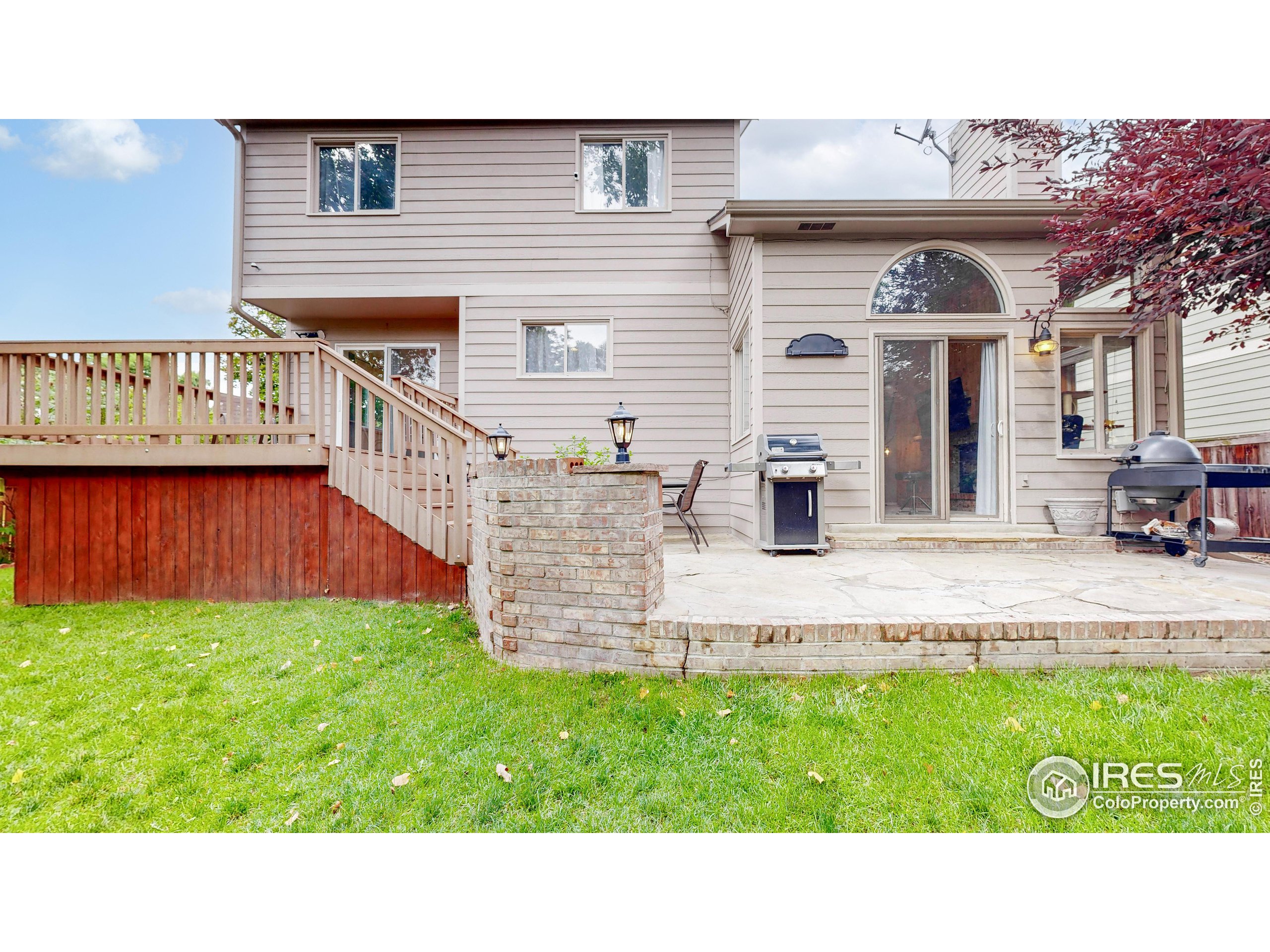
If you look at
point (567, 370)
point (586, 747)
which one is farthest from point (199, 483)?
point (586, 747)

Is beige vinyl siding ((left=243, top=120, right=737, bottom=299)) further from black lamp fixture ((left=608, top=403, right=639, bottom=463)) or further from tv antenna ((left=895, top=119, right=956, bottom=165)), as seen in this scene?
black lamp fixture ((left=608, top=403, right=639, bottom=463))

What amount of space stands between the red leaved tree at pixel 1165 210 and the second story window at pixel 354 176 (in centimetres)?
661

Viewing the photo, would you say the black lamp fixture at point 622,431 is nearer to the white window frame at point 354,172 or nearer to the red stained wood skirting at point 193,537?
the red stained wood skirting at point 193,537

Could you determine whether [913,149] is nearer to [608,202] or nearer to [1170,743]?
[608,202]

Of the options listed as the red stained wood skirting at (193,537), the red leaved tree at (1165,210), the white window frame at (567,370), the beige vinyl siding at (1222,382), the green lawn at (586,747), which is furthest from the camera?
the beige vinyl siding at (1222,382)

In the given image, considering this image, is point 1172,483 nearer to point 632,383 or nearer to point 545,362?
point 632,383

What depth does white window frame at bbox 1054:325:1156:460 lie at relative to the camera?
5.00 metres

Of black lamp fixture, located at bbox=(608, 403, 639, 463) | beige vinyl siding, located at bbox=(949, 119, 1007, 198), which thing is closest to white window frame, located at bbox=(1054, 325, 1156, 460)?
beige vinyl siding, located at bbox=(949, 119, 1007, 198)

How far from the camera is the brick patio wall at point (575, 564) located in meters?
2.27

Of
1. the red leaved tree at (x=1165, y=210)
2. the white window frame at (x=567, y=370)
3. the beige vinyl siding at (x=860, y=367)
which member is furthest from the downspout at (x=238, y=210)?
the red leaved tree at (x=1165, y=210)

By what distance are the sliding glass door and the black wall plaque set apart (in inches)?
18.0
